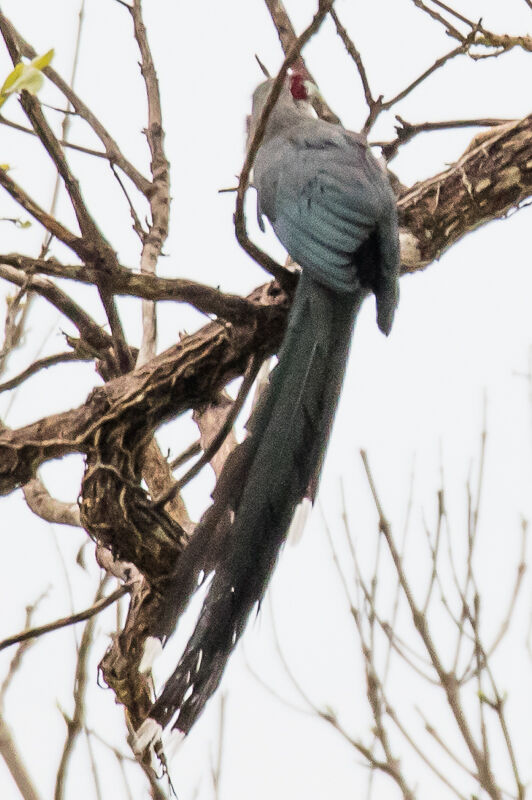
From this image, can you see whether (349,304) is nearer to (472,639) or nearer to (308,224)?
(308,224)

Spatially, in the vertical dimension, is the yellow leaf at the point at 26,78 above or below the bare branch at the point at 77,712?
above

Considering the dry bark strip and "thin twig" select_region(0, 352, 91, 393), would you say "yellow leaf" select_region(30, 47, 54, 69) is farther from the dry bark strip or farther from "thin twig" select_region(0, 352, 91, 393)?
"thin twig" select_region(0, 352, 91, 393)

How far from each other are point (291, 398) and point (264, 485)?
18cm

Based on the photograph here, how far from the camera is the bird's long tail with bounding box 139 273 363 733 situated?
1434 millimetres

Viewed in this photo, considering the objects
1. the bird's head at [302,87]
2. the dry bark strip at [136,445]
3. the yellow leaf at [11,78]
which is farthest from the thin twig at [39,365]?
the yellow leaf at [11,78]

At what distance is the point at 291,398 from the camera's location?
5.47ft

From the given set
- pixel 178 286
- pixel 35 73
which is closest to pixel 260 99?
pixel 178 286

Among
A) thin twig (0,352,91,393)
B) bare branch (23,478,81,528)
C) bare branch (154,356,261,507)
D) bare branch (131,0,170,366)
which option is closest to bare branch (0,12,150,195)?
bare branch (131,0,170,366)

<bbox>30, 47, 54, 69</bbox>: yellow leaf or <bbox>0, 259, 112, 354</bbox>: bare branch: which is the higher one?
<bbox>0, 259, 112, 354</bbox>: bare branch

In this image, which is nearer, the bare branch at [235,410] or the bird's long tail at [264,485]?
the bird's long tail at [264,485]

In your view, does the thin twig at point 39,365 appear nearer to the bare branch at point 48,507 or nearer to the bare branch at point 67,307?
the bare branch at point 67,307

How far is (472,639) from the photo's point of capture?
75.1 inches

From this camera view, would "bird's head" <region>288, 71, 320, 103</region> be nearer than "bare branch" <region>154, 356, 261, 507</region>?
No

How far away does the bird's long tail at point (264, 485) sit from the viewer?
56.4 inches
